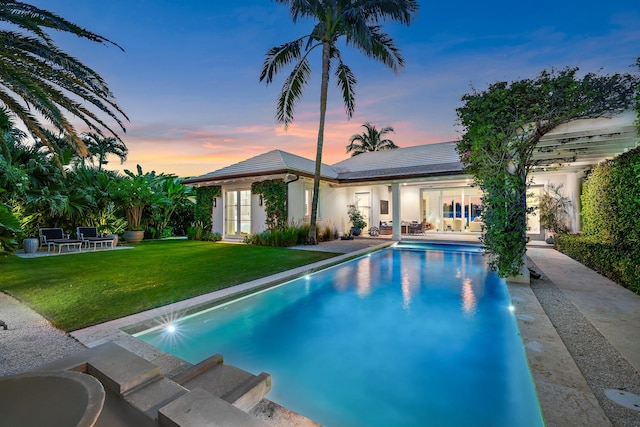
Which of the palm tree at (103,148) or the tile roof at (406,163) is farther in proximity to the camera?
the palm tree at (103,148)

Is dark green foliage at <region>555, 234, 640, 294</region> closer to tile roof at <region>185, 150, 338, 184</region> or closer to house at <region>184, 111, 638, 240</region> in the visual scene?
house at <region>184, 111, 638, 240</region>

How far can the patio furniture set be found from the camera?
12.9 m

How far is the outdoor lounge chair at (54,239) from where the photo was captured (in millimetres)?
12753

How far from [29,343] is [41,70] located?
13.5 feet

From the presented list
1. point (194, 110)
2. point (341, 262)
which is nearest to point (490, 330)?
point (341, 262)

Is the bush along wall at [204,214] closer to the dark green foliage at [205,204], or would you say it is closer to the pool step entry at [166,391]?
the dark green foliage at [205,204]

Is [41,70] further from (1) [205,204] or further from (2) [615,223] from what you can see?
(1) [205,204]

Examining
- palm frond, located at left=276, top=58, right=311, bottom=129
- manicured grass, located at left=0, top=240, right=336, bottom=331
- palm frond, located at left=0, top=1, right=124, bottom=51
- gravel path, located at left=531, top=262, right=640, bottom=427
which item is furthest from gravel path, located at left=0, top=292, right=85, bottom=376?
palm frond, located at left=276, top=58, right=311, bottom=129

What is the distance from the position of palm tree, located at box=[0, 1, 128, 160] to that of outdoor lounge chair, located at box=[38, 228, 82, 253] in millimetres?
9940

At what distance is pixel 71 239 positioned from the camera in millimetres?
13453

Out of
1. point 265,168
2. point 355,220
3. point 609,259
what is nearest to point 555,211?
point 609,259

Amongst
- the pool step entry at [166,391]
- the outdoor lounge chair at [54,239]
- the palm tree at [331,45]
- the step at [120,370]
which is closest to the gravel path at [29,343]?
the pool step entry at [166,391]

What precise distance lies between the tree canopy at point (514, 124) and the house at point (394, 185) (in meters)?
1.40

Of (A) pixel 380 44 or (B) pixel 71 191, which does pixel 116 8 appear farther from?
(A) pixel 380 44
